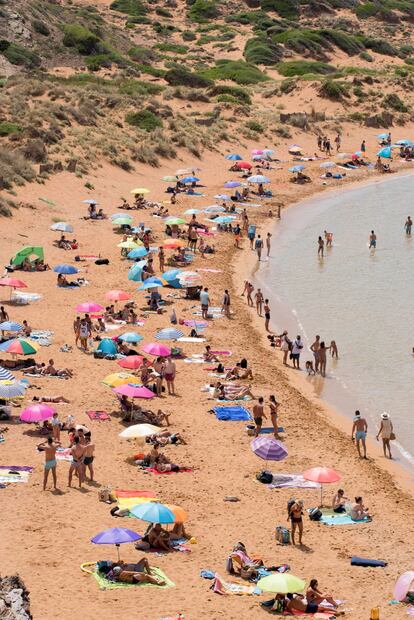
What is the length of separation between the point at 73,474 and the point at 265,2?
301 feet

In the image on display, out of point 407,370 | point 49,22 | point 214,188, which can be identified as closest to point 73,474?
point 407,370

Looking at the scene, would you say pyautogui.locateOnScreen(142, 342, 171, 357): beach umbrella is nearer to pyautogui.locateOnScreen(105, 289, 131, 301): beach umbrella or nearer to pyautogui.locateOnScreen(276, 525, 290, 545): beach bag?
pyautogui.locateOnScreen(105, 289, 131, 301): beach umbrella

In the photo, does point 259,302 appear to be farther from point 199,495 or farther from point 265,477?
point 199,495

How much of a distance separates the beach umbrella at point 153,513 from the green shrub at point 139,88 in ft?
154

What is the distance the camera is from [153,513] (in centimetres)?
1545

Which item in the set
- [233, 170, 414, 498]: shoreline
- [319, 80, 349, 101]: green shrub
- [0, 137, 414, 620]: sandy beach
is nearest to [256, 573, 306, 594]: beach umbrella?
[0, 137, 414, 620]: sandy beach

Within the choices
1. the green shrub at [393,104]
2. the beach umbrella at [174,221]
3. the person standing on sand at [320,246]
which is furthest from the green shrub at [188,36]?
the beach umbrella at [174,221]

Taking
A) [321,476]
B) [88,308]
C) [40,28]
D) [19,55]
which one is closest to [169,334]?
[88,308]

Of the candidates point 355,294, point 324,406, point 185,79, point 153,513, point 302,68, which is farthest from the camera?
point 302,68

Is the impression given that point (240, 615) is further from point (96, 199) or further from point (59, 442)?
point (96, 199)

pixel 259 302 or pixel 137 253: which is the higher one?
pixel 137 253

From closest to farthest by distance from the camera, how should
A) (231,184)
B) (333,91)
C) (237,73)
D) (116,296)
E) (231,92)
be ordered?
(116,296), (231,184), (231,92), (333,91), (237,73)

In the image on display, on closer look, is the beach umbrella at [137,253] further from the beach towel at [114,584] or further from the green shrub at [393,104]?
the green shrub at [393,104]

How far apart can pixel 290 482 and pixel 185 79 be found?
52.6m
